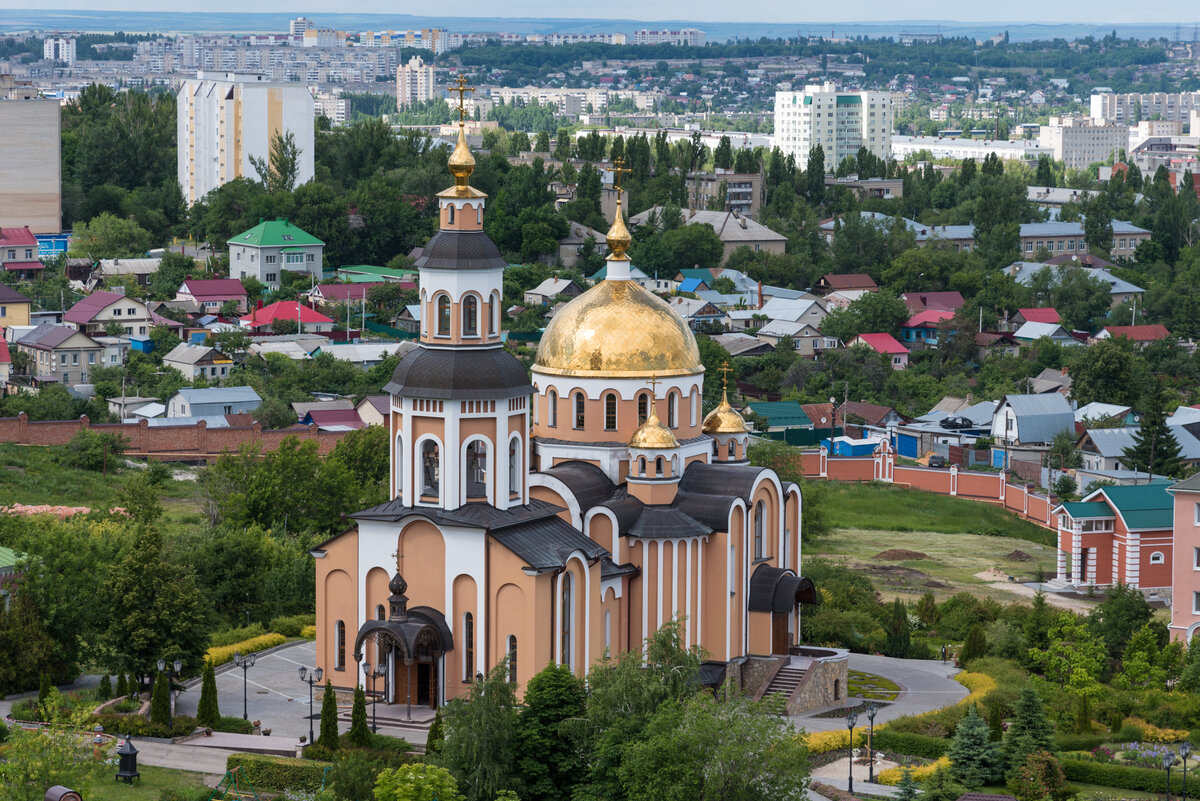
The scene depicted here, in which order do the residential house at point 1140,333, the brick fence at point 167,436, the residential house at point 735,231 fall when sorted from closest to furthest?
the brick fence at point 167,436
the residential house at point 1140,333
the residential house at point 735,231

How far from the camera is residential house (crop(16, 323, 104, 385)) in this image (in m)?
65.4

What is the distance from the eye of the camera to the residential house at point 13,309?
70.4 m

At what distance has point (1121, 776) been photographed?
2895 centimetres

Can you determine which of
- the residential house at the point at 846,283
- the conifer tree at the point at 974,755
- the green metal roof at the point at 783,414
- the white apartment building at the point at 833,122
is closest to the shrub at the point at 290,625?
the conifer tree at the point at 974,755

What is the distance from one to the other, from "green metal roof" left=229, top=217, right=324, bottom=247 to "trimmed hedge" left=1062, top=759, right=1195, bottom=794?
190 feet

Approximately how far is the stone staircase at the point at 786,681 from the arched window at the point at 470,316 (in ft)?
25.6

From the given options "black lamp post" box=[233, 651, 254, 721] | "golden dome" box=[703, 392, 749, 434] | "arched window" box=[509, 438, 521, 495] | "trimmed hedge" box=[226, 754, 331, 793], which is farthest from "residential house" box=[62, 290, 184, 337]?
"trimmed hedge" box=[226, 754, 331, 793]

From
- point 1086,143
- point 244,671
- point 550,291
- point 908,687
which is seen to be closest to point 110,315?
point 550,291

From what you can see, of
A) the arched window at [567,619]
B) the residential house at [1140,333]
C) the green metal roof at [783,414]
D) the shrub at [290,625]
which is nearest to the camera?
the arched window at [567,619]

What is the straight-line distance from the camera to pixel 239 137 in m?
103

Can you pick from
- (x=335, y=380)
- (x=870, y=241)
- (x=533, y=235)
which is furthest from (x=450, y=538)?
(x=870, y=241)

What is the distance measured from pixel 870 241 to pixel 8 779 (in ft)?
242

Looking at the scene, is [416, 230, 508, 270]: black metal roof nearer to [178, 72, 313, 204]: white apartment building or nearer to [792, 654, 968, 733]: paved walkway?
[792, 654, 968, 733]: paved walkway

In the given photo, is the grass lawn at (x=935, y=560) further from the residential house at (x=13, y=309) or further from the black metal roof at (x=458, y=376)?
the residential house at (x=13, y=309)
